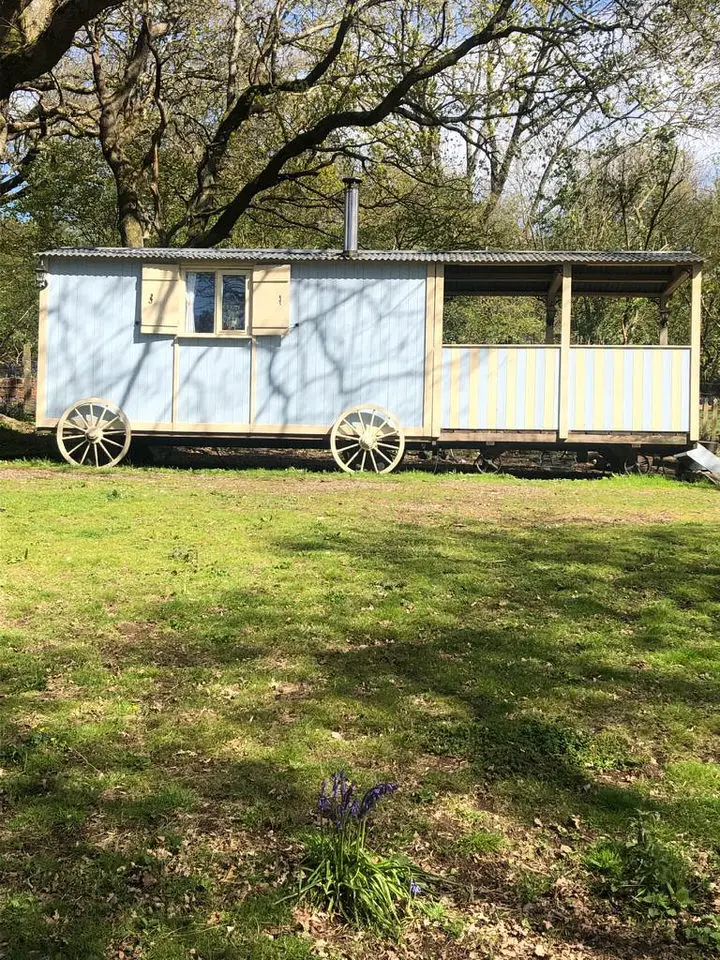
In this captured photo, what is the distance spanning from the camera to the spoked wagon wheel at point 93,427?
1230cm

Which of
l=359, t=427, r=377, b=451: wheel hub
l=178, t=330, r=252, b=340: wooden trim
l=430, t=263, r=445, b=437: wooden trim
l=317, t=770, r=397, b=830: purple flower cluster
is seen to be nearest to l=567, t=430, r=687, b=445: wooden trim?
l=430, t=263, r=445, b=437: wooden trim

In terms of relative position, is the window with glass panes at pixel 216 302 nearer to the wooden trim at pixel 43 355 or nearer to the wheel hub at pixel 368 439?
the wooden trim at pixel 43 355

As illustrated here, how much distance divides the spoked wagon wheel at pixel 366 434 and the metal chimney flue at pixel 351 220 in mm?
2285

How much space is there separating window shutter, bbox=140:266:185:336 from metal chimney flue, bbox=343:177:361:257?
2513 millimetres

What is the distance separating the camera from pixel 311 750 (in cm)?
292

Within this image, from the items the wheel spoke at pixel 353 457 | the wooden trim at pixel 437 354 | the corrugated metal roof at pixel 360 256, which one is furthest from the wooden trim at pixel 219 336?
the wooden trim at pixel 437 354

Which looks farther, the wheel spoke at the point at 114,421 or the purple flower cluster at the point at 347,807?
the wheel spoke at the point at 114,421

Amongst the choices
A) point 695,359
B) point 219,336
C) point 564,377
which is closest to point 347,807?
point 564,377

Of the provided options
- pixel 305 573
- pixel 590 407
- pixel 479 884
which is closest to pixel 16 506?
pixel 305 573

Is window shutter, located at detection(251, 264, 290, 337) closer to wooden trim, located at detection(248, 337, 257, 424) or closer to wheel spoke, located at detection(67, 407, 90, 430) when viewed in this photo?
wooden trim, located at detection(248, 337, 257, 424)

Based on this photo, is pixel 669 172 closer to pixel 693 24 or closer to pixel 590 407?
pixel 693 24

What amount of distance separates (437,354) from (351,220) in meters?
2.40

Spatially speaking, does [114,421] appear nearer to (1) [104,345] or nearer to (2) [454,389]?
(1) [104,345]

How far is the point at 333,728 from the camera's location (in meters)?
3.11
